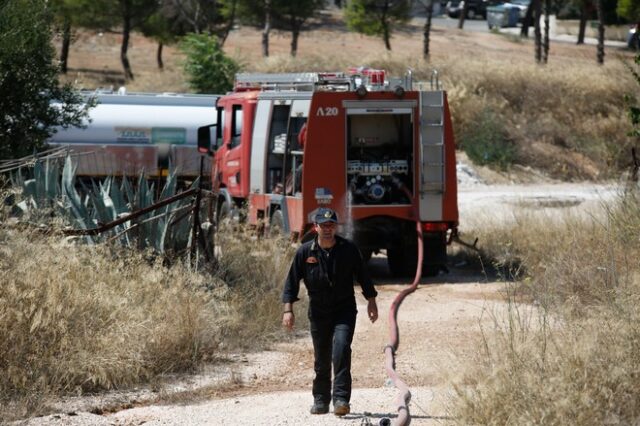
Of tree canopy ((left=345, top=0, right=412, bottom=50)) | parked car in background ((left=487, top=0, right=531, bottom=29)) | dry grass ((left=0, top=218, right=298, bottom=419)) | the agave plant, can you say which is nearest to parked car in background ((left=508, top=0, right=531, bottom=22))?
parked car in background ((left=487, top=0, right=531, bottom=29))

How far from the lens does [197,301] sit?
11344 millimetres

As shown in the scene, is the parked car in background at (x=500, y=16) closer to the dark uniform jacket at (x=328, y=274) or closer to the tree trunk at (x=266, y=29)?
Result: the tree trunk at (x=266, y=29)

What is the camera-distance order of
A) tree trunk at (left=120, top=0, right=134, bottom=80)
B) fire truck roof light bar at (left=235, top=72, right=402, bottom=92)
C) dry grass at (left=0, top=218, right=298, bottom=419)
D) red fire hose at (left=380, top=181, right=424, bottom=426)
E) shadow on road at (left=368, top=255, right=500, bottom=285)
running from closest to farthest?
1. red fire hose at (left=380, top=181, right=424, bottom=426)
2. dry grass at (left=0, top=218, right=298, bottom=419)
3. fire truck roof light bar at (left=235, top=72, right=402, bottom=92)
4. shadow on road at (left=368, top=255, right=500, bottom=285)
5. tree trunk at (left=120, top=0, right=134, bottom=80)

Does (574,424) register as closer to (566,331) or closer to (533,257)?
(566,331)

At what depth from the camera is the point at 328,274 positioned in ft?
29.2

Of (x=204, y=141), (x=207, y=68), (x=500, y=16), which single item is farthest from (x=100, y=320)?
(x=500, y=16)

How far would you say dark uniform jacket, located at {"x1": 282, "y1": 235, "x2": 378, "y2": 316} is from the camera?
8.90 meters

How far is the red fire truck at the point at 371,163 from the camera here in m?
16.6

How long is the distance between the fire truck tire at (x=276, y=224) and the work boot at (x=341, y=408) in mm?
8087

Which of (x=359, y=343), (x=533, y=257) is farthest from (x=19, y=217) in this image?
(x=533, y=257)

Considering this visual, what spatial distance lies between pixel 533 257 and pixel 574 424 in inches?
399

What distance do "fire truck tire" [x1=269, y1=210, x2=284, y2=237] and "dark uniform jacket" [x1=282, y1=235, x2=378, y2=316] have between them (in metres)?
7.66

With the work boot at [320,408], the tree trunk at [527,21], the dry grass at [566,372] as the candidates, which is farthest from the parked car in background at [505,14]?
the work boot at [320,408]

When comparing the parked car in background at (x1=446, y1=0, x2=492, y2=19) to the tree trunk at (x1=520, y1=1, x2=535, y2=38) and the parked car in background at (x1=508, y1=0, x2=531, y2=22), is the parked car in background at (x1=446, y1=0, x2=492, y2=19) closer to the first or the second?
the parked car in background at (x1=508, y1=0, x2=531, y2=22)
